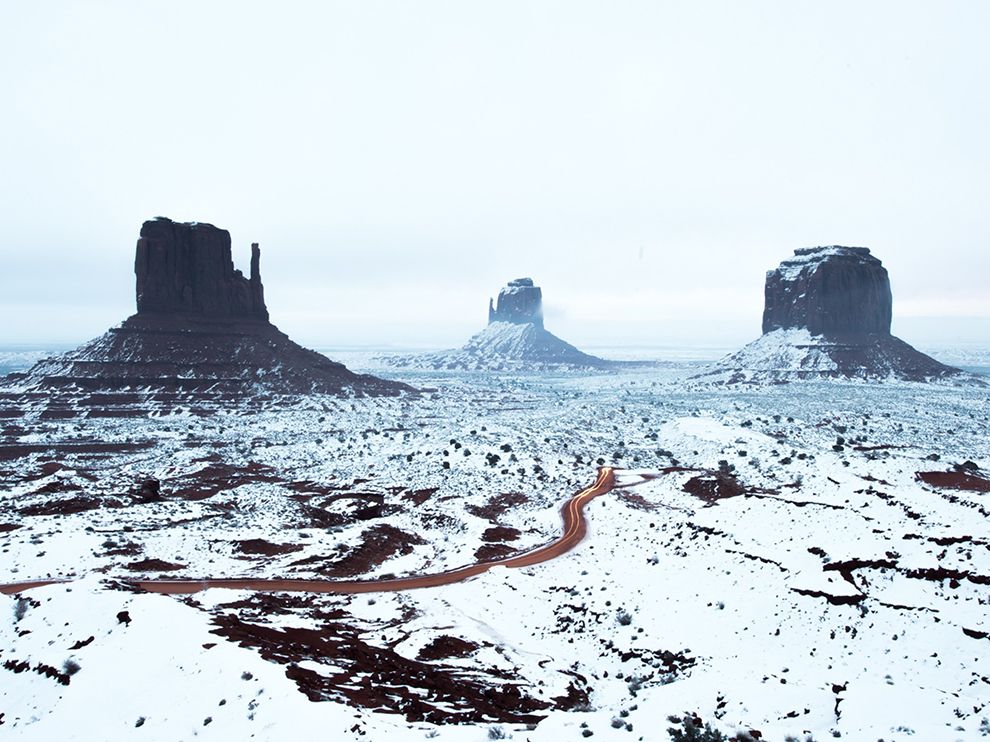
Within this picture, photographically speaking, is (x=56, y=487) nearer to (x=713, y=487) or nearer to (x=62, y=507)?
(x=62, y=507)

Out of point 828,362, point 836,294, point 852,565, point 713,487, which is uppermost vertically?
point 836,294

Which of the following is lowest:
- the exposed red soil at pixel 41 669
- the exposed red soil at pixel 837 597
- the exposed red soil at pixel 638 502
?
the exposed red soil at pixel 638 502

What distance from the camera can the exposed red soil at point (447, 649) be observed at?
70.6 ft

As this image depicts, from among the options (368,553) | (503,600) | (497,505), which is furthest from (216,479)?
(503,600)

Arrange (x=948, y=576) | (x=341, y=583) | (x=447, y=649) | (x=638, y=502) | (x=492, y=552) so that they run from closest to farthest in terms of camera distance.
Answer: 1. (x=948, y=576)
2. (x=447, y=649)
3. (x=341, y=583)
4. (x=492, y=552)
5. (x=638, y=502)

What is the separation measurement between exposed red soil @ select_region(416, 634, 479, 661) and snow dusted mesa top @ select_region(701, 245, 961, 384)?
439 feet

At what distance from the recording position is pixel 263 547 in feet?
121

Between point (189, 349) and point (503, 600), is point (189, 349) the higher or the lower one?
the higher one

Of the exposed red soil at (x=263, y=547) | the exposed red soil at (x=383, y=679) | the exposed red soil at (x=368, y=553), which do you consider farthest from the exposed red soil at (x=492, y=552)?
the exposed red soil at (x=383, y=679)

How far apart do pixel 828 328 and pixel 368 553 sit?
150680mm

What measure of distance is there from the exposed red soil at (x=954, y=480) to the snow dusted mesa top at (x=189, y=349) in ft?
280

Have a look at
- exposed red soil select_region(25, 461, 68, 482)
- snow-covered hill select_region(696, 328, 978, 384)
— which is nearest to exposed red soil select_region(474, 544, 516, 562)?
exposed red soil select_region(25, 461, 68, 482)

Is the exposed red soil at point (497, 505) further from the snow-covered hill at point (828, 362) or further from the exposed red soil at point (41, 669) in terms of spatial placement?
the snow-covered hill at point (828, 362)

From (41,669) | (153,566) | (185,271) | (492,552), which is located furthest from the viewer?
(185,271)
